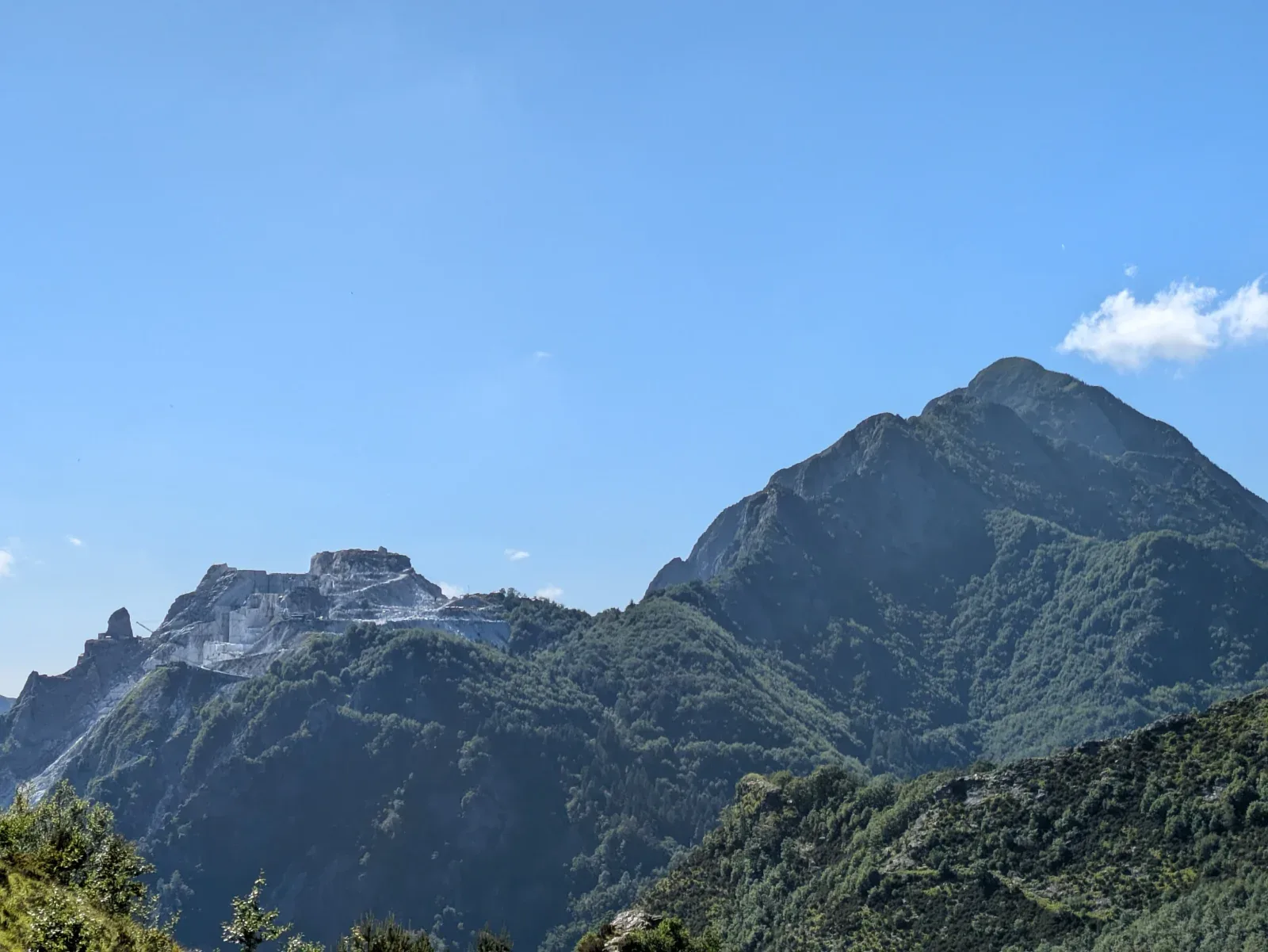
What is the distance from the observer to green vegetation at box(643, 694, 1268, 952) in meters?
143

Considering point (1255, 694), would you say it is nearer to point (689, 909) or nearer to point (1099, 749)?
point (1099, 749)

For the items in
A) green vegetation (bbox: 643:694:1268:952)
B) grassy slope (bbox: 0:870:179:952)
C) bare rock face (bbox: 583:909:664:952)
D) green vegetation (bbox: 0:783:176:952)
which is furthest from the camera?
green vegetation (bbox: 643:694:1268:952)

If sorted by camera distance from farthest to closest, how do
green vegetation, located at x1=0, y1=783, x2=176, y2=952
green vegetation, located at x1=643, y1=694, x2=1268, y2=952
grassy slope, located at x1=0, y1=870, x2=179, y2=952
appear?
1. green vegetation, located at x1=643, y1=694, x2=1268, y2=952
2. green vegetation, located at x1=0, y1=783, x2=176, y2=952
3. grassy slope, located at x1=0, y1=870, x2=179, y2=952

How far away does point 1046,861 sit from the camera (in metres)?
159

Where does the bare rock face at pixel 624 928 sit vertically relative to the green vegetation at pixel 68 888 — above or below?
below

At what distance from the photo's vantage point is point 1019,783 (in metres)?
175

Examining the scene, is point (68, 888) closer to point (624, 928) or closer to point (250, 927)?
point (250, 927)

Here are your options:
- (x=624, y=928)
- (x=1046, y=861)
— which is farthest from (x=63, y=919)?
(x=1046, y=861)

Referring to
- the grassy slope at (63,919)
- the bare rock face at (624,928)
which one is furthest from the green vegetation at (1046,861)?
the grassy slope at (63,919)

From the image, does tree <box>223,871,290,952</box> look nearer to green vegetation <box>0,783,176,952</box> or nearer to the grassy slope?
the grassy slope

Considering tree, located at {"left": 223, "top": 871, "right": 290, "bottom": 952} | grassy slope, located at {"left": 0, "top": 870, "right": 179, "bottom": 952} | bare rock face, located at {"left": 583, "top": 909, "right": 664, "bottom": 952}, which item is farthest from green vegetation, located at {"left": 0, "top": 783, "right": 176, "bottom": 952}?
bare rock face, located at {"left": 583, "top": 909, "right": 664, "bottom": 952}

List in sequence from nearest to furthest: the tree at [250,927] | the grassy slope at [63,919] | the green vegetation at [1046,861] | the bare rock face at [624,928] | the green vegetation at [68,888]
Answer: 1. the grassy slope at [63,919]
2. the green vegetation at [68,888]
3. the tree at [250,927]
4. the bare rock face at [624,928]
5. the green vegetation at [1046,861]

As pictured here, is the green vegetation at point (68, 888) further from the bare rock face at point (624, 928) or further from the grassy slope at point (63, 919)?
the bare rock face at point (624, 928)

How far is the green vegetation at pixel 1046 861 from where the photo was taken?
14312 centimetres
